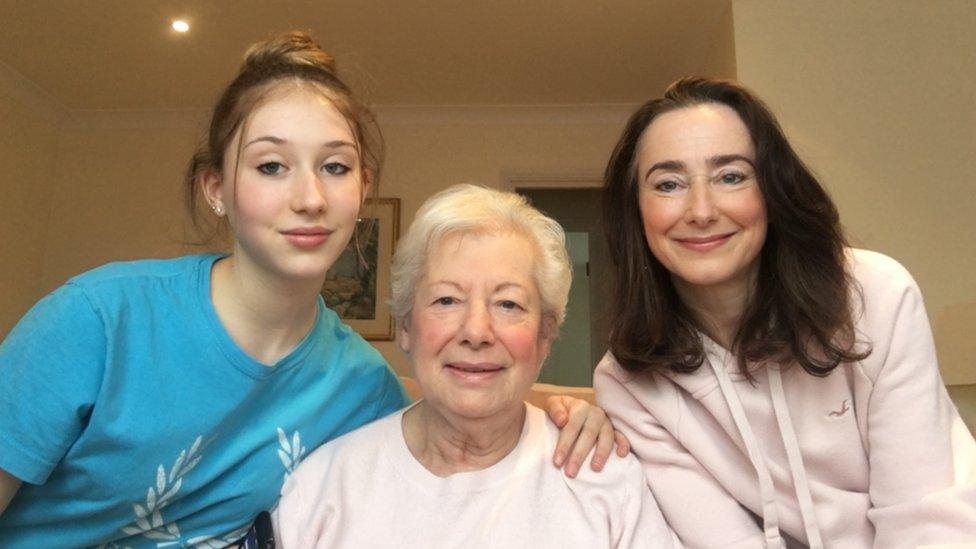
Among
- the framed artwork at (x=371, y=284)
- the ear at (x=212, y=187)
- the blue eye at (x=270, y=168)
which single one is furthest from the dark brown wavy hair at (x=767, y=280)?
the framed artwork at (x=371, y=284)

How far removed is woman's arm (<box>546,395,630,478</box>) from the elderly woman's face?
0.13 metres

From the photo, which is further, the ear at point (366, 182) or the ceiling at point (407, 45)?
the ceiling at point (407, 45)

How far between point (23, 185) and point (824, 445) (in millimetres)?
4684

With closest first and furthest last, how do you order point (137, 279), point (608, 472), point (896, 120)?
point (137, 279)
point (608, 472)
point (896, 120)

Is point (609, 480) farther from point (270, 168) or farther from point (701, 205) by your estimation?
point (270, 168)

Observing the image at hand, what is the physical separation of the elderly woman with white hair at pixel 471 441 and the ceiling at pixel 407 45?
76.6 inches

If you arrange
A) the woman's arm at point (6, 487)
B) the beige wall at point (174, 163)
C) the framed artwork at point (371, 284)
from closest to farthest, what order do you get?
the woman's arm at point (6, 487), the framed artwork at point (371, 284), the beige wall at point (174, 163)

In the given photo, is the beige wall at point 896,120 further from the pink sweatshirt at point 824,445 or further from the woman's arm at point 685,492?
the woman's arm at point 685,492

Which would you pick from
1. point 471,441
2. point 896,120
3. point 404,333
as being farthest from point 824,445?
point 896,120

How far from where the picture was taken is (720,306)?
1.34 meters

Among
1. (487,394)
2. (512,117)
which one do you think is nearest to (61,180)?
(512,117)

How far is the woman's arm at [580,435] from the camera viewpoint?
4.07 ft

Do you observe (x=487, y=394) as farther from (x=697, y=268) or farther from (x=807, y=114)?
(x=807, y=114)

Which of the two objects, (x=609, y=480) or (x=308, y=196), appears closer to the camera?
(x=308, y=196)
